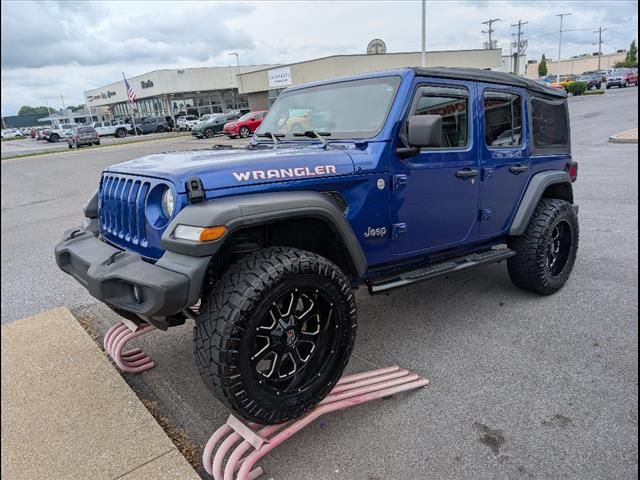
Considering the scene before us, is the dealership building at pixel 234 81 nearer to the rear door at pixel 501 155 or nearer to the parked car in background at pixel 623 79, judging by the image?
the rear door at pixel 501 155

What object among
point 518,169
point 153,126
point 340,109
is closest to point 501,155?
point 518,169

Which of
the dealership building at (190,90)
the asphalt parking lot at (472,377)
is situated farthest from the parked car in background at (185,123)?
the asphalt parking lot at (472,377)

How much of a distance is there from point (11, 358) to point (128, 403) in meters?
1.14

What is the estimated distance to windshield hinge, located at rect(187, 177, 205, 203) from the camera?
2.27 m

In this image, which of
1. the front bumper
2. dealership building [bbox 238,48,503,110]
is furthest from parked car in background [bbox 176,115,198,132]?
the front bumper

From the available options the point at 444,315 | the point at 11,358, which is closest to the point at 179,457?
the point at 11,358

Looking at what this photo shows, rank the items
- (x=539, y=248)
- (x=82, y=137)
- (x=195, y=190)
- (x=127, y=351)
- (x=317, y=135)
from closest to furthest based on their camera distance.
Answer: (x=195, y=190) < (x=317, y=135) < (x=127, y=351) < (x=539, y=248) < (x=82, y=137)

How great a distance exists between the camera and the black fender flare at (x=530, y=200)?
3910 mm

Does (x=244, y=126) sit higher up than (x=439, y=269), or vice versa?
(x=244, y=126)

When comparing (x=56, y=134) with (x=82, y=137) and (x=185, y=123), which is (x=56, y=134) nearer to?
(x=185, y=123)

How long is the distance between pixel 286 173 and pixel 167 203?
2.11ft

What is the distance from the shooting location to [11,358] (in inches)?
130

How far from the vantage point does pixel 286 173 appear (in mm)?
2557

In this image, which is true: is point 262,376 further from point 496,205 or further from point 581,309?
point 581,309
